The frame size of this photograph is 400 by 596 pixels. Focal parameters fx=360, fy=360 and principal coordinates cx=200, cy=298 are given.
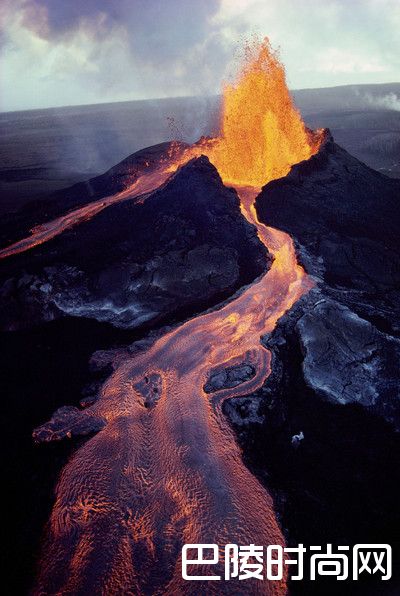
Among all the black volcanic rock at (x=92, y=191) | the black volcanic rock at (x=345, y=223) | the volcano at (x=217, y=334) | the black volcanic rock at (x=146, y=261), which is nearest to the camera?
the volcano at (x=217, y=334)

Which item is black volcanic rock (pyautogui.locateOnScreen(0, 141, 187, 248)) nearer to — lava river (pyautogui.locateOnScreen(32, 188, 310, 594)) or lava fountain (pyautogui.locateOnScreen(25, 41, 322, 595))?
lava fountain (pyautogui.locateOnScreen(25, 41, 322, 595))

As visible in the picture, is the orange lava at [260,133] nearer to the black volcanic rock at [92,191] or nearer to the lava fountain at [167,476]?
the black volcanic rock at [92,191]

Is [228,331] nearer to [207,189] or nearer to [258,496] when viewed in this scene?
[258,496]

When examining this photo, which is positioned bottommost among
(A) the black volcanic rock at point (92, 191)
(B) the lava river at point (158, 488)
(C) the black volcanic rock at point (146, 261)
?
(B) the lava river at point (158, 488)

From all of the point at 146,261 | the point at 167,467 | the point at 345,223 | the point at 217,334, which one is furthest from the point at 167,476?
the point at 345,223

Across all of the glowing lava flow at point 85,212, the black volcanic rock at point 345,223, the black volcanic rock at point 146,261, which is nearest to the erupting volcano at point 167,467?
the black volcanic rock at point 146,261

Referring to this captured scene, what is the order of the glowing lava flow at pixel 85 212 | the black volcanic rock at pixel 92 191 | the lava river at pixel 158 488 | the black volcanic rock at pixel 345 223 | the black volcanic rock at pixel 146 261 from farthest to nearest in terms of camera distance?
the black volcanic rock at pixel 92 191 < the glowing lava flow at pixel 85 212 < the black volcanic rock at pixel 146 261 < the black volcanic rock at pixel 345 223 < the lava river at pixel 158 488

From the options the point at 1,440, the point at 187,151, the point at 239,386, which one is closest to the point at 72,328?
the point at 1,440
